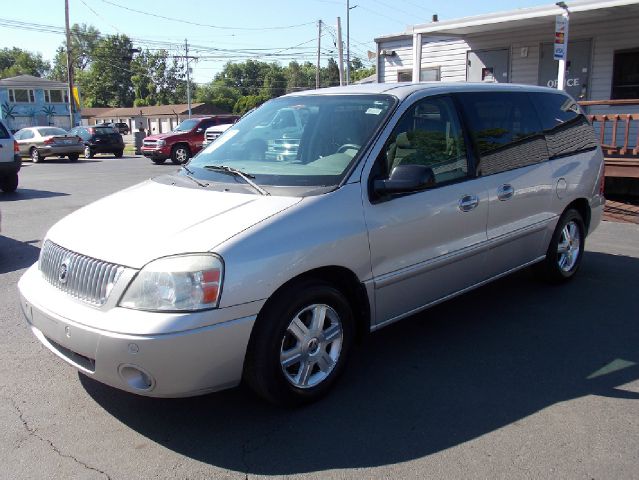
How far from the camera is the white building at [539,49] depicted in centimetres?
1184

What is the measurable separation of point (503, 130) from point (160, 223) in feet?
9.47

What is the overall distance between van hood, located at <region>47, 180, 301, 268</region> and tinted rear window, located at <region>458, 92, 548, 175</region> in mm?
1801

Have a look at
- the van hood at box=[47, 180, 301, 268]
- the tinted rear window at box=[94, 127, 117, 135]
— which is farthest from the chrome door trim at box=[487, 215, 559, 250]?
the tinted rear window at box=[94, 127, 117, 135]

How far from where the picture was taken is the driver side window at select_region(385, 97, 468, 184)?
3838mm

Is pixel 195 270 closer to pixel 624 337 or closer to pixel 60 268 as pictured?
pixel 60 268

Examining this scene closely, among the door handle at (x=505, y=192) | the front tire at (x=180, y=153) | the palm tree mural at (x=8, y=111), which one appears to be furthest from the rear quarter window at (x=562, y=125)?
the palm tree mural at (x=8, y=111)

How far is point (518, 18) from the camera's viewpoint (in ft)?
39.2

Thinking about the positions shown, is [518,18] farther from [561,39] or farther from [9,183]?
[9,183]

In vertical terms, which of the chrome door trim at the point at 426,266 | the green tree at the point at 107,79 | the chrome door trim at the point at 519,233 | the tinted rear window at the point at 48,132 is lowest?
the chrome door trim at the point at 426,266

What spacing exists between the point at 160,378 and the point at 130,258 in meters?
0.62

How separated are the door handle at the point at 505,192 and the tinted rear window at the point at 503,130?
14cm

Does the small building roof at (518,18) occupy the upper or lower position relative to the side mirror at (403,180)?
upper

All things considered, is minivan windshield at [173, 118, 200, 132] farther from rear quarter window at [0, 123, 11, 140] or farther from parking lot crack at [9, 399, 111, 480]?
parking lot crack at [9, 399, 111, 480]

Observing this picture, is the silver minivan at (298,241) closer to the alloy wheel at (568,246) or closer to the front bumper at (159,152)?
the alloy wheel at (568,246)
